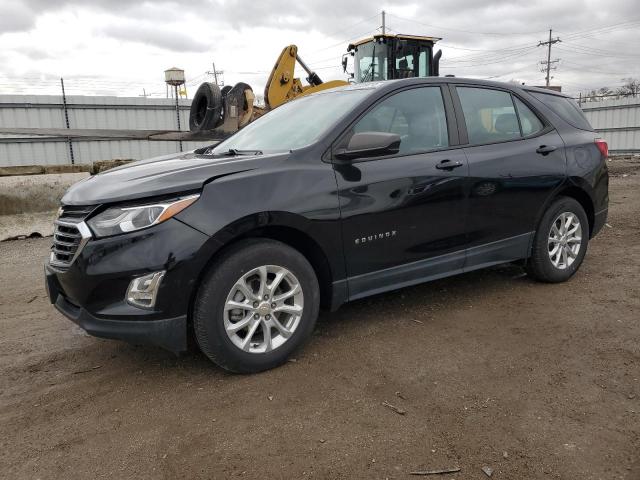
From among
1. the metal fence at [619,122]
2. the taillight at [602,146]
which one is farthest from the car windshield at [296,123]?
the metal fence at [619,122]

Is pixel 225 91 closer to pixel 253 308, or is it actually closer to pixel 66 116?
pixel 66 116

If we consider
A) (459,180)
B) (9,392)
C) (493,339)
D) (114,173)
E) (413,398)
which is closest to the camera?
(413,398)

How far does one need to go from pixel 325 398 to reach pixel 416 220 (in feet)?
4.69

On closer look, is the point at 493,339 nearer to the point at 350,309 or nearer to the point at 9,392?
the point at 350,309

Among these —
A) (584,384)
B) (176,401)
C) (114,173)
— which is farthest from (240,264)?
(584,384)

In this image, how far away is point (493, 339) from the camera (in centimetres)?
361

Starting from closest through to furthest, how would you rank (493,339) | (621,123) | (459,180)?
(493,339) → (459,180) → (621,123)

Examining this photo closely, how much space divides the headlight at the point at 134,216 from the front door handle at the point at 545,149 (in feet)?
9.93

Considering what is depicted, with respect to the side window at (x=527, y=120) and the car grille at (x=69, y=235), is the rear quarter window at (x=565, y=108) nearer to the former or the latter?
the side window at (x=527, y=120)

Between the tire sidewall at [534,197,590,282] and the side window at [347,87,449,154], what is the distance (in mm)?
1310

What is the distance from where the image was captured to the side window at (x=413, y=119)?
366 centimetres

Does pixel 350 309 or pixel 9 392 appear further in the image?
pixel 350 309

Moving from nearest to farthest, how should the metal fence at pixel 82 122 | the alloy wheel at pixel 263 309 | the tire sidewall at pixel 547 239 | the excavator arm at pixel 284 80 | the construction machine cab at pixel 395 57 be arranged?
the alloy wheel at pixel 263 309, the tire sidewall at pixel 547 239, the excavator arm at pixel 284 80, the construction machine cab at pixel 395 57, the metal fence at pixel 82 122

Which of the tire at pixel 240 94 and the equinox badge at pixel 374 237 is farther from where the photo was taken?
the tire at pixel 240 94
